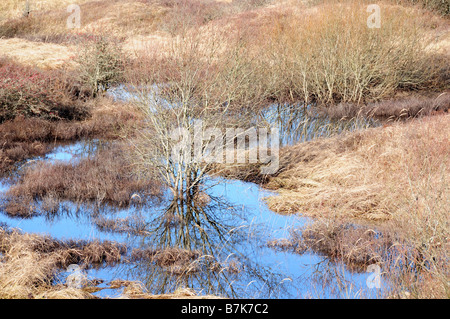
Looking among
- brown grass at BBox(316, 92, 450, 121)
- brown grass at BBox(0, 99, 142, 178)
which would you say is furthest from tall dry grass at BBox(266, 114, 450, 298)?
brown grass at BBox(316, 92, 450, 121)

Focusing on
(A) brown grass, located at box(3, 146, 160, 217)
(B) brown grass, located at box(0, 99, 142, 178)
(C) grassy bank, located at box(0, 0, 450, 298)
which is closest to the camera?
(C) grassy bank, located at box(0, 0, 450, 298)

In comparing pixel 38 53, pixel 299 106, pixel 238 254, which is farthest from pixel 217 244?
pixel 38 53

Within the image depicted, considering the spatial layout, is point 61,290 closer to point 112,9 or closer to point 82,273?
point 82,273

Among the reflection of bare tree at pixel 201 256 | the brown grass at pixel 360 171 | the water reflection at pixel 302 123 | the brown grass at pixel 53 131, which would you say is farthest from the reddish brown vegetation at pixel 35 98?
the brown grass at pixel 360 171

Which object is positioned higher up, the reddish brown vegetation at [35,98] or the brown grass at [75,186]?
the reddish brown vegetation at [35,98]

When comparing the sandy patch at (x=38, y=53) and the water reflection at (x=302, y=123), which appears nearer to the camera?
the water reflection at (x=302, y=123)

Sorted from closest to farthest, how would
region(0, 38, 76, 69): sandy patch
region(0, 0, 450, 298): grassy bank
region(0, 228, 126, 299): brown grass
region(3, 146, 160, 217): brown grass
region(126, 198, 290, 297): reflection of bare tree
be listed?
region(0, 228, 126, 299): brown grass < region(126, 198, 290, 297): reflection of bare tree < region(0, 0, 450, 298): grassy bank < region(3, 146, 160, 217): brown grass < region(0, 38, 76, 69): sandy patch

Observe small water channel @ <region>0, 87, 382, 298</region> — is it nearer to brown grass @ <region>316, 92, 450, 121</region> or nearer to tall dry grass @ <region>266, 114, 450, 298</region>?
tall dry grass @ <region>266, 114, 450, 298</region>

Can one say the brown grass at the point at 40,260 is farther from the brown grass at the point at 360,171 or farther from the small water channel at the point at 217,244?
the brown grass at the point at 360,171

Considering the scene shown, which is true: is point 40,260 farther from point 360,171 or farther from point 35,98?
point 35,98

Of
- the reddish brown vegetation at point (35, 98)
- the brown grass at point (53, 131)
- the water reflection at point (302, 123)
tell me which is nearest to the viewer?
the brown grass at point (53, 131)

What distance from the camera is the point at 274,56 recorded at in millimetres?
14938
